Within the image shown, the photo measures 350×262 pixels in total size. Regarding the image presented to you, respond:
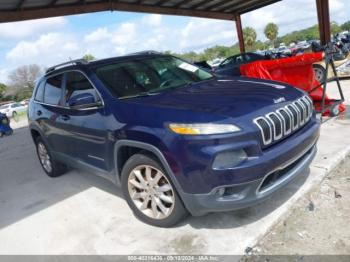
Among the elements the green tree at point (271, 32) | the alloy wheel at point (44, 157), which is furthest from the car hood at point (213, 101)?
the green tree at point (271, 32)

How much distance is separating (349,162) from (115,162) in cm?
290

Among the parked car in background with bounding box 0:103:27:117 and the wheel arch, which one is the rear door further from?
the parked car in background with bounding box 0:103:27:117

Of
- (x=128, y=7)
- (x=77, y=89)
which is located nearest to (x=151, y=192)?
(x=77, y=89)

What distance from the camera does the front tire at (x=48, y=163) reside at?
5.47 m

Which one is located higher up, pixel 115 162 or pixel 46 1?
pixel 46 1

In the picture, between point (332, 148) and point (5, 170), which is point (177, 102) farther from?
point (5, 170)

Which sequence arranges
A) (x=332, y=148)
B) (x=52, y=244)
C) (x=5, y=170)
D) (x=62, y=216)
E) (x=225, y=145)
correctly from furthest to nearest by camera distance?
(x=5, y=170) → (x=332, y=148) → (x=62, y=216) → (x=52, y=244) → (x=225, y=145)

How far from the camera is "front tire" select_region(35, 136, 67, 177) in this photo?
547cm

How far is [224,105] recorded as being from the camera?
3.11 meters

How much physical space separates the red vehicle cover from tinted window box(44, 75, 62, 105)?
4030 mm

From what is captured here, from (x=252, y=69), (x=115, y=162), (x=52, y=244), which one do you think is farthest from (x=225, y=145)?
(x=252, y=69)

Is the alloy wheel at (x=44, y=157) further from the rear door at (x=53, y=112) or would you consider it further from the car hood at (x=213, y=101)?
the car hood at (x=213, y=101)

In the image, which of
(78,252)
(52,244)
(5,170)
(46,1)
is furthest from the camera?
(46,1)

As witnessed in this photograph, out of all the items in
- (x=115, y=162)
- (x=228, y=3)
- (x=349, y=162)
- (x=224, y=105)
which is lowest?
(x=349, y=162)
